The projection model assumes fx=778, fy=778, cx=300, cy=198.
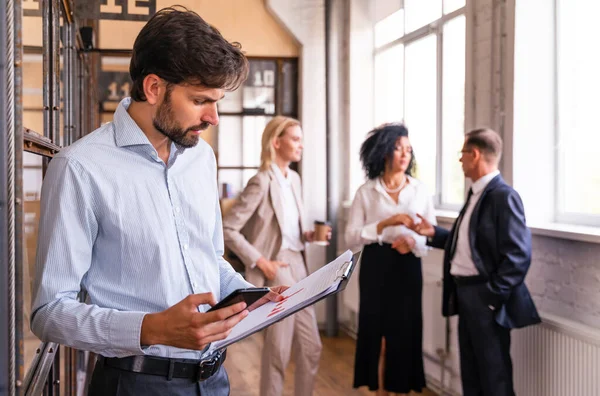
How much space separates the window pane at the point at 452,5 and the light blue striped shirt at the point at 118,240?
3.83 metres

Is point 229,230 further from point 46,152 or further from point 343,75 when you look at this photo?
point 343,75

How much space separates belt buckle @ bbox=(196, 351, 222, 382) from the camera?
1613 mm

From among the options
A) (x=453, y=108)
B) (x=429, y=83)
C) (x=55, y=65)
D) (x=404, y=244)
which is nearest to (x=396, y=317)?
(x=404, y=244)

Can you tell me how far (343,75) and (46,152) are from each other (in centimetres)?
536

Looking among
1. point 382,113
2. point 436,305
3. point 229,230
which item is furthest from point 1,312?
point 382,113

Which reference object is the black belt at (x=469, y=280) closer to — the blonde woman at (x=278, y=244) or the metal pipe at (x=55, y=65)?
the blonde woman at (x=278, y=244)

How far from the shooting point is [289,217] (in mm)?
4234

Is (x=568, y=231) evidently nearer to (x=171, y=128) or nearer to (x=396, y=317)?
(x=396, y=317)

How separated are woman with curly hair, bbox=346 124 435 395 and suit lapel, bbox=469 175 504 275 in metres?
0.61

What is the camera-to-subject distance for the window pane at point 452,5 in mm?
5141

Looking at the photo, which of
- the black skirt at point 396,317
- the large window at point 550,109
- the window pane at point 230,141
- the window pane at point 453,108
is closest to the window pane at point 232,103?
the window pane at point 230,141

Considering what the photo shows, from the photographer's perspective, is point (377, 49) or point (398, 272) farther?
point (377, 49)

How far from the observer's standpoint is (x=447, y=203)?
5516 millimetres

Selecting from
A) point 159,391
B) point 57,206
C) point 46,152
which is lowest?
point 159,391
